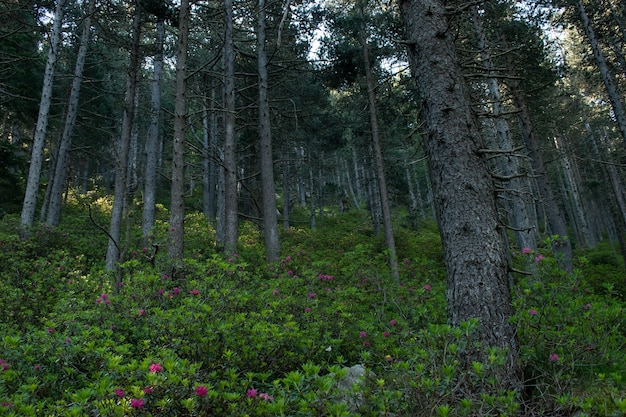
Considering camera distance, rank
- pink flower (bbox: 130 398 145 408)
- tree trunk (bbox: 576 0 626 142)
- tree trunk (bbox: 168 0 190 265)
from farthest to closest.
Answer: tree trunk (bbox: 576 0 626 142) < tree trunk (bbox: 168 0 190 265) < pink flower (bbox: 130 398 145 408)

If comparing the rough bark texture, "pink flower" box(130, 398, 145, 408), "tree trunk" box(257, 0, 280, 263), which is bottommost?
"pink flower" box(130, 398, 145, 408)

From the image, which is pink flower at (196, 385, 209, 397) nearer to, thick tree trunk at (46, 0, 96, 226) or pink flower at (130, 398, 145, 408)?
pink flower at (130, 398, 145, 408)

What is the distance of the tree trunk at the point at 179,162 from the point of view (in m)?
6.13

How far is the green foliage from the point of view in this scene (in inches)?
89.0

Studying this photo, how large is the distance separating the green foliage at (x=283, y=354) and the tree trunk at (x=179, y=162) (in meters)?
0.63

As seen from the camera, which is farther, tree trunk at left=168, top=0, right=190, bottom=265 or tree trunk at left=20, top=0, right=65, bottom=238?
tree trunk at left=20, top=0, right=65, bottom=238

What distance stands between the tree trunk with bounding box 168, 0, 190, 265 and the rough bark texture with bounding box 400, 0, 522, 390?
14.9 feet

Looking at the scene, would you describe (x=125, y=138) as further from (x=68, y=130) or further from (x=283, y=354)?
(x=283, y=354)

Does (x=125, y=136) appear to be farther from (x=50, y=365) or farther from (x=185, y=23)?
(x=50, y=365)

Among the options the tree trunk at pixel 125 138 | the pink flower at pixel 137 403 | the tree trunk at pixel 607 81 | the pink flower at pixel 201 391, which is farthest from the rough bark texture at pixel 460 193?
the tree trunk at pixel 607 81

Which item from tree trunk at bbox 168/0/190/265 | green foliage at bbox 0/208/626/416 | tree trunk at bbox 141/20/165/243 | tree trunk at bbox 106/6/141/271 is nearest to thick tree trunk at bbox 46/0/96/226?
tree trunk at bbox 141/20/165/243

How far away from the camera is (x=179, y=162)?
6543 mm

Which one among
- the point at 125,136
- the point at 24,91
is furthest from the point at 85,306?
the point at 24,91

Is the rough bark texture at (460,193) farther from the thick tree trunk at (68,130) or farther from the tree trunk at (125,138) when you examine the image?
the thick tree trunk at (68,130)
